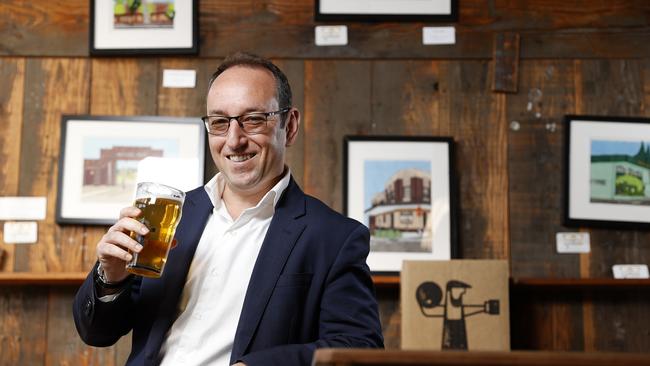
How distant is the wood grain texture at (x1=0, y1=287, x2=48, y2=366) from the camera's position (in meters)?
3.02

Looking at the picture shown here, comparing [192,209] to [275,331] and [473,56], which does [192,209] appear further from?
[473,56]

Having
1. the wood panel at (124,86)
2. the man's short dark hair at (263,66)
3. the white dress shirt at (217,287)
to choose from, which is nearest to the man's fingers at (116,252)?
the white dress shirt at (217,287)

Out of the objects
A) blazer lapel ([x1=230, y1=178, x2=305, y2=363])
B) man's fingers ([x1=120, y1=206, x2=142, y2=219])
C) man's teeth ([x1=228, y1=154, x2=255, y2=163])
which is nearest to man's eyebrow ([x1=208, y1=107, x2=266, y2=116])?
man's teeth ([x1=228, y1=154, x2=255, y2=163])

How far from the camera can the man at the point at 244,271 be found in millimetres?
1691

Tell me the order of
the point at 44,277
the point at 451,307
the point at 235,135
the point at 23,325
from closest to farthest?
the point at 235,135 < the point at 451,307 < the point at 44,277 < the point at 23,325

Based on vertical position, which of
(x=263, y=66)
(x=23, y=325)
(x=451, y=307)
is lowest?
(x=23, y=325)

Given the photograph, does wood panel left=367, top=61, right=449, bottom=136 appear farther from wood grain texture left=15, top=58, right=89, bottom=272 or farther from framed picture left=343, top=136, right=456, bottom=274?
wood grain texture left=15, top=58, right=89, bottom=272

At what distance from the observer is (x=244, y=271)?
1783 mm

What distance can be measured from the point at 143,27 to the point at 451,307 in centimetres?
172

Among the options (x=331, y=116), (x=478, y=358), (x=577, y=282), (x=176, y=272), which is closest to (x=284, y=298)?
(x=176, y=272)

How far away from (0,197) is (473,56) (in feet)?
6.76

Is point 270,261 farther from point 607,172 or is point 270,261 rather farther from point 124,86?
point 607,172

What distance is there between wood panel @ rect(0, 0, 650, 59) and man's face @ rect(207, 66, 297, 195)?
1319mm

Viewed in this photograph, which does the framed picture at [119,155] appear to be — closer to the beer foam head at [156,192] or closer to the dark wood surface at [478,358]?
the beer foam head at [156,192]
